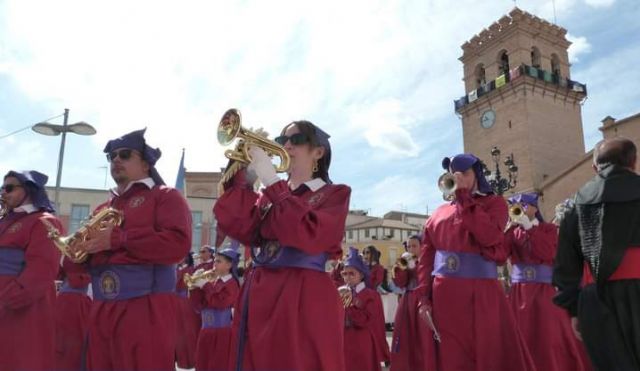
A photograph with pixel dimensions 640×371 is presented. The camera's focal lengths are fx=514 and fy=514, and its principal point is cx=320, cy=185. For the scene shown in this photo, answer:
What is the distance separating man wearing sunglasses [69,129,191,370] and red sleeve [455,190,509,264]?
7.80ft

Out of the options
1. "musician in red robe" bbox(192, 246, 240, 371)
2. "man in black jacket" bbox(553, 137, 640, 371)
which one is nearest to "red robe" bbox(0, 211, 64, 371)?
"musician in red robe" bbox(192, 246, 240, 371)

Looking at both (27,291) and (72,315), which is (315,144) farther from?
(72,315)

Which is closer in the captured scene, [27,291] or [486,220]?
[27,291]

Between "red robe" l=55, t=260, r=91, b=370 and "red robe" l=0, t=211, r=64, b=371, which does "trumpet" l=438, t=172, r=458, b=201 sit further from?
"red robe" l=55, t=260, r=91, b=370

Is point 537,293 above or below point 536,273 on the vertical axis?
below

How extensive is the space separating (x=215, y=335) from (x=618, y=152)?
5643mm

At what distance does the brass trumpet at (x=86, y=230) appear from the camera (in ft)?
12.1

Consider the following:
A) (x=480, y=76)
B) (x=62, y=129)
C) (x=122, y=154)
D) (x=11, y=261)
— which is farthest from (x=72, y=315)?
(x=480, y=76)

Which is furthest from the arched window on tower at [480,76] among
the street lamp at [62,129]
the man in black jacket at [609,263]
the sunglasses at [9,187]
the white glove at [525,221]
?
the sunglasses at [9,187]

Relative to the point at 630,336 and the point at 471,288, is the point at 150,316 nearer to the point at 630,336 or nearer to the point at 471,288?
the point at 471,288

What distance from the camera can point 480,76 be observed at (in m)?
49.9

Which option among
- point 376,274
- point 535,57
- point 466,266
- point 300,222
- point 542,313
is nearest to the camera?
point 300,222

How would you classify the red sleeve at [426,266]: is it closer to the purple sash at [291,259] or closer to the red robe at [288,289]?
the red robe at [288,289]

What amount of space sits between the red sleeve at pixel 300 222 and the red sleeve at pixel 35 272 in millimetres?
2593
